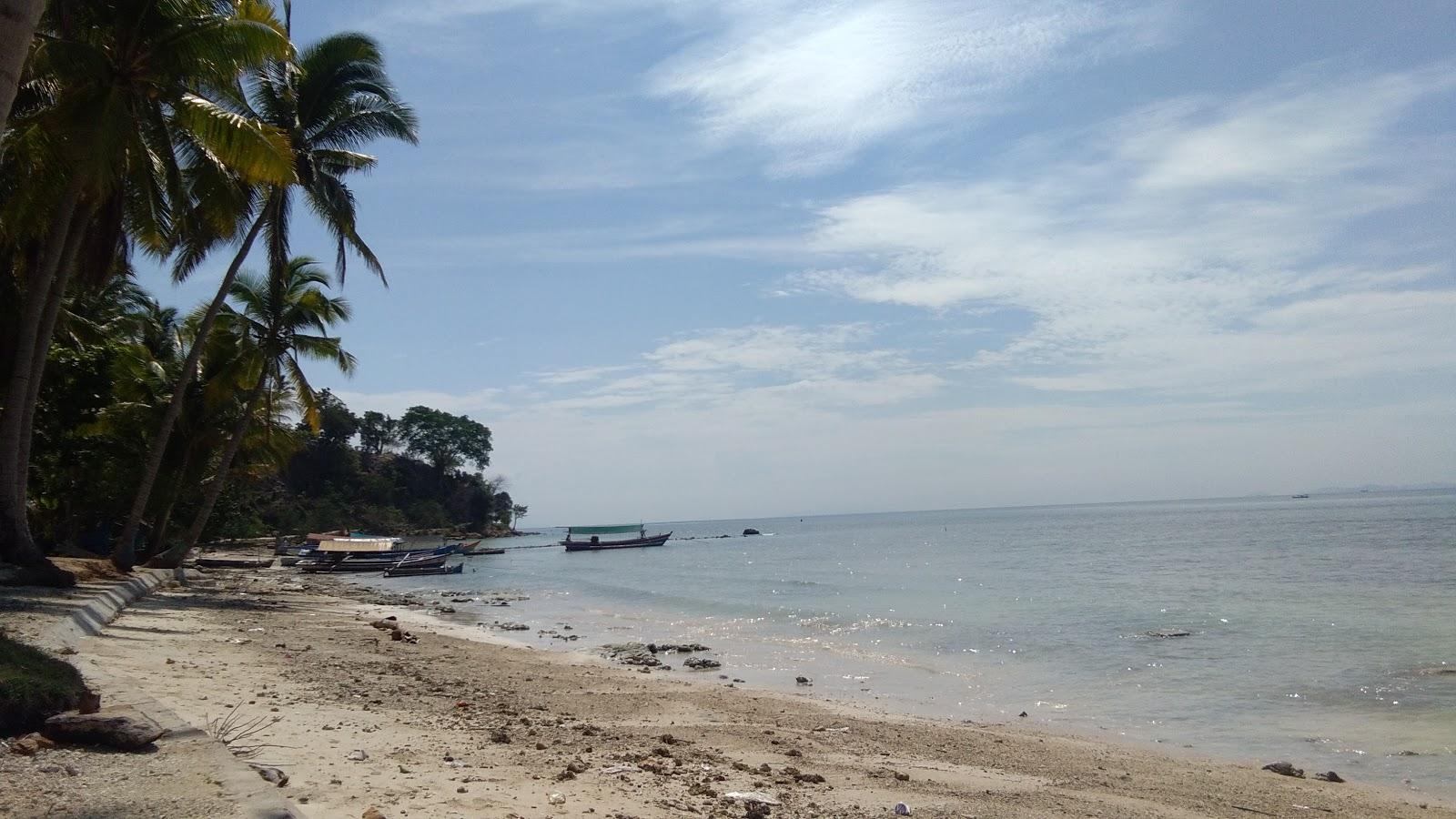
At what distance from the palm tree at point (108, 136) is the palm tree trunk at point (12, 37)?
5.87 meters

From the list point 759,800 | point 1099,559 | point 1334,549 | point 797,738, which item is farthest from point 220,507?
point 1334,549

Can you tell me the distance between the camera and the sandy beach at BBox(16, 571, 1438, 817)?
5910 millimetres

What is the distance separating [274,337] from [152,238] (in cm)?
1101

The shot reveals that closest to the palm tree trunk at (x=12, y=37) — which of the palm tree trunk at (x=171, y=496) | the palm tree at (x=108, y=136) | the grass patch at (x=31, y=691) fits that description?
the grass patch at (x=31, y=691)

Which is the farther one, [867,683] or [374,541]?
[374,541]

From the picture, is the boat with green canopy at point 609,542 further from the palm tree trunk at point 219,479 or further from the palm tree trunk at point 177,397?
the palm tree trunk at point 177,397

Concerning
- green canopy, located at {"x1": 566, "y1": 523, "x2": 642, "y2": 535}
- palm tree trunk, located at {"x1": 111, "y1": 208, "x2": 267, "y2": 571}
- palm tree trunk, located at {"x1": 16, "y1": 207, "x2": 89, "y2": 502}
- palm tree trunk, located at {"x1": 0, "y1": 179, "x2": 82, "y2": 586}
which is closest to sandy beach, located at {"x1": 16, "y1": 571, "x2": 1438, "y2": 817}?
palm tree trunk, located at {"x1": 0, "y1": 179, "x2": 82, "y2": 586}

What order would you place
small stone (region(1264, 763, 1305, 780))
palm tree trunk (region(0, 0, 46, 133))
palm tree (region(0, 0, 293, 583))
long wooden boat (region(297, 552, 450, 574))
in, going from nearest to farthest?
1. palm tree trunk (region(0, 0, 46, 133))
2. small stone (region(1264, 763, 1305, 780))
3. palm tree (region(0, 0, 293, 583))
4. long wooden boat (region(297, 552, 450, 574))

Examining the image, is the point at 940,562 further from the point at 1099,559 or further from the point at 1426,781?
the point at 1426,781

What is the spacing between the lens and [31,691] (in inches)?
197

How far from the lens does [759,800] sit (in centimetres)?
605

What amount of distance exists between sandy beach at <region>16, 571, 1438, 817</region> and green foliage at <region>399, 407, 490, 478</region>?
89.3m

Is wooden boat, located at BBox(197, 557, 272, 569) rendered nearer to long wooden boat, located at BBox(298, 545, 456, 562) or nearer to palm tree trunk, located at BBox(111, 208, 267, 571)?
long wooden boat, located at BBox(298, 545, 456, 562)

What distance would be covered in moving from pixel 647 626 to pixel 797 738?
45.9 ft
